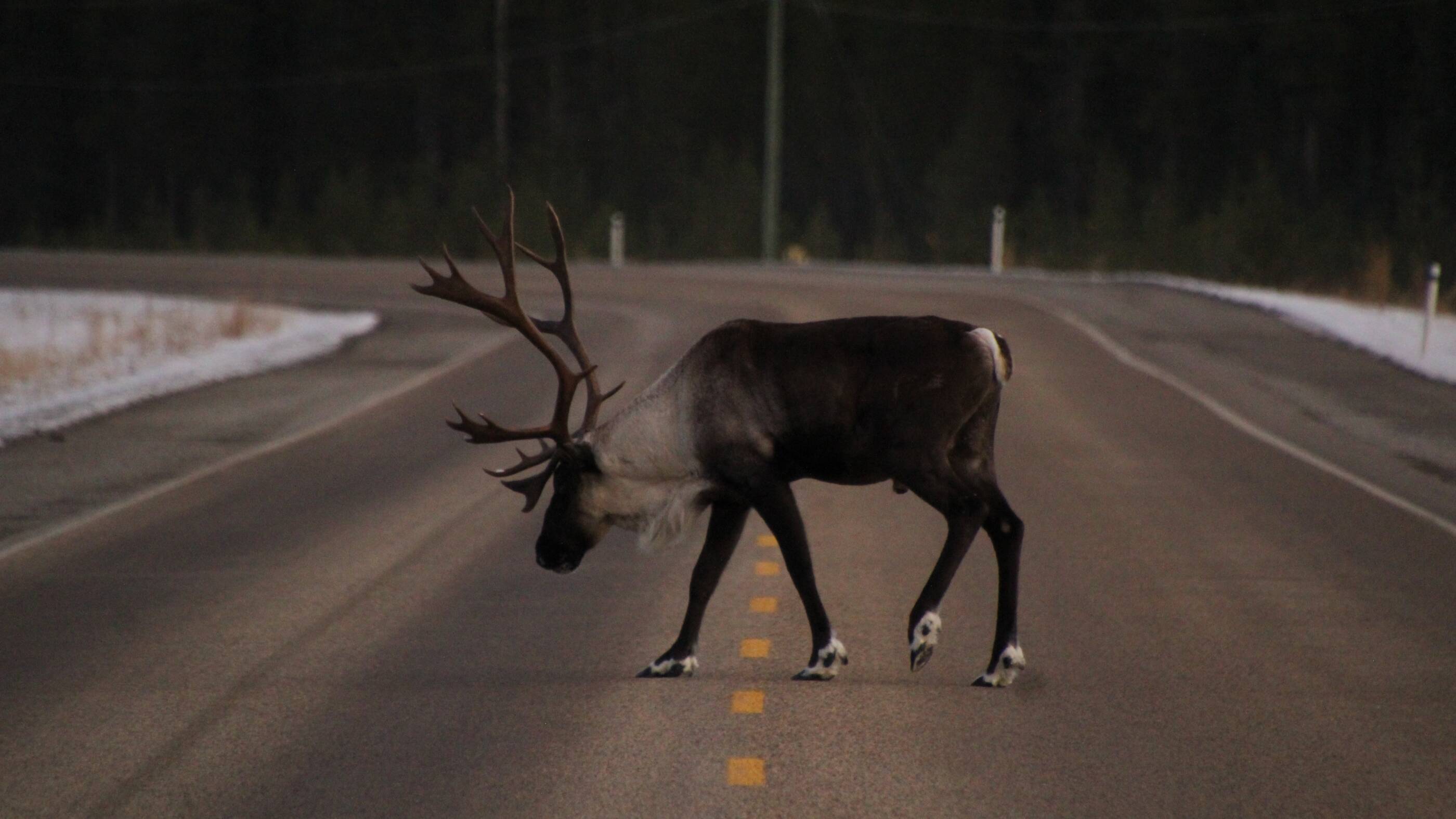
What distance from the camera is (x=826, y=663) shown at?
23.3 feet

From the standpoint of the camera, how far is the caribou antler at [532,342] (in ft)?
23.3

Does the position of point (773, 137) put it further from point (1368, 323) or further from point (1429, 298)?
point (1429, 298)

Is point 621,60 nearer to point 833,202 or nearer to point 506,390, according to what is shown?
point 833,202

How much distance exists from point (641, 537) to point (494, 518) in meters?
4.27

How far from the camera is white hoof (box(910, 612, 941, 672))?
6.65 metres

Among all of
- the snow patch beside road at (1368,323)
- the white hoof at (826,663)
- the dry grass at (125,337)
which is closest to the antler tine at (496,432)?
the white hoof at (826,663)

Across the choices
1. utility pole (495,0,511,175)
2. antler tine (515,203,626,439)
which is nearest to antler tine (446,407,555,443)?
antler tine (515,203,626,439)

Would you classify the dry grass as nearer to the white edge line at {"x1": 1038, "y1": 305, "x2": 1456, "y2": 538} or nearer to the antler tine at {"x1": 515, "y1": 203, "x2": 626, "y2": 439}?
the white edge line at {"x1": 1038, "y1": 305, "x2": 1456, "y2": 538}

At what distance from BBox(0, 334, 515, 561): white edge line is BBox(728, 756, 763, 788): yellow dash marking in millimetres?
5690

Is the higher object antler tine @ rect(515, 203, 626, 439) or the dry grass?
antler tine @ rect(515, 203, 626, 439)

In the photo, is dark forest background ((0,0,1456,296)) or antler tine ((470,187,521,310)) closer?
antler tine ((470,187,521,310))

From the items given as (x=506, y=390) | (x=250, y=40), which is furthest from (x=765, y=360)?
(x=250, y=40)

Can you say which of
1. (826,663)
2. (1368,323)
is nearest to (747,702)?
(826,663)

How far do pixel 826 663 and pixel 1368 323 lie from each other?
64.6 feet
